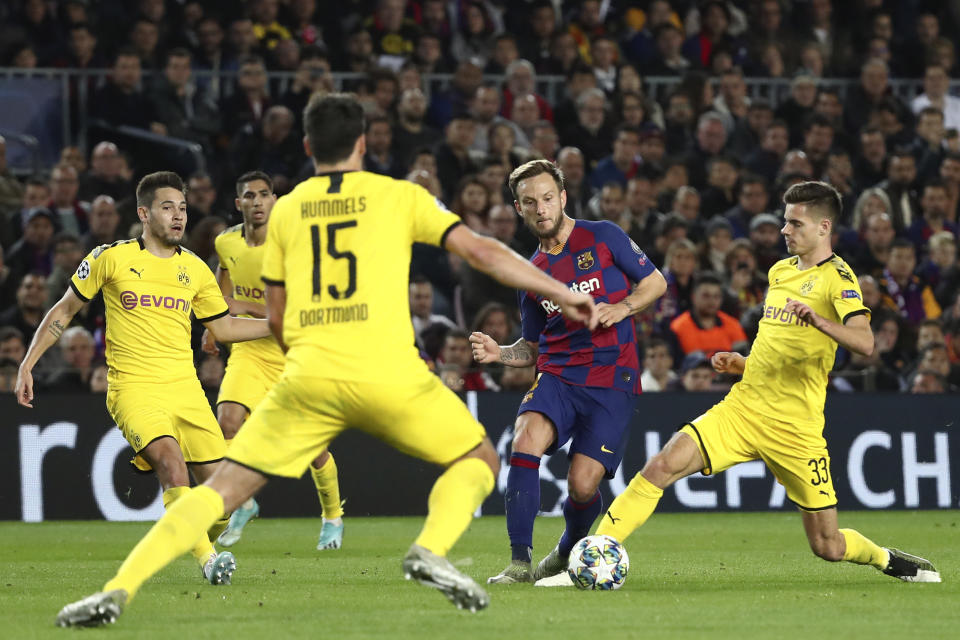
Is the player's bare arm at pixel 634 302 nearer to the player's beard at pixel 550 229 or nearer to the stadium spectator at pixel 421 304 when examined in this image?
the player's beard at pixel 550 229

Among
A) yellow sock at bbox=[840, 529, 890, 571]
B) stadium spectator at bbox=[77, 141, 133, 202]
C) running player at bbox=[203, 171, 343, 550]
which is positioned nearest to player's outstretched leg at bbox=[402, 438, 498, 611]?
yellow sock at bbox=[840, 529, 890, 571]

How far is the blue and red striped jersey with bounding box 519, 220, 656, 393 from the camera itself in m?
8.65

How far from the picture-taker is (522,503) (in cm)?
839

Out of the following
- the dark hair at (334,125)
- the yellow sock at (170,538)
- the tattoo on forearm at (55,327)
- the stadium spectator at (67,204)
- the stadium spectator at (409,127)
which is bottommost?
the yellow sock at (170,538)

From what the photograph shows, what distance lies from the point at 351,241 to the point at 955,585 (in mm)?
4226

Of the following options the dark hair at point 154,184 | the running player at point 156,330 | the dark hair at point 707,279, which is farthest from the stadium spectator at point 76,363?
the dark hair at point 707,279

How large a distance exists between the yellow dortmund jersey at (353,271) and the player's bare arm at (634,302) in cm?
206

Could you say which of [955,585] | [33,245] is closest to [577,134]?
[33,245]

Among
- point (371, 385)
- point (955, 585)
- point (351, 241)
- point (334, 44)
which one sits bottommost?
point (955, 585)

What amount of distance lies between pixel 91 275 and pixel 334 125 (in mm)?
3252

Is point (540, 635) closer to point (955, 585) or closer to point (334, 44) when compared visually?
point (955, 585)

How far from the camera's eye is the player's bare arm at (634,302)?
27.0ft

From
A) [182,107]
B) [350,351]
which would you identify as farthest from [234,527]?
[182,107]

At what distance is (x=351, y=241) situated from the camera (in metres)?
6.27
